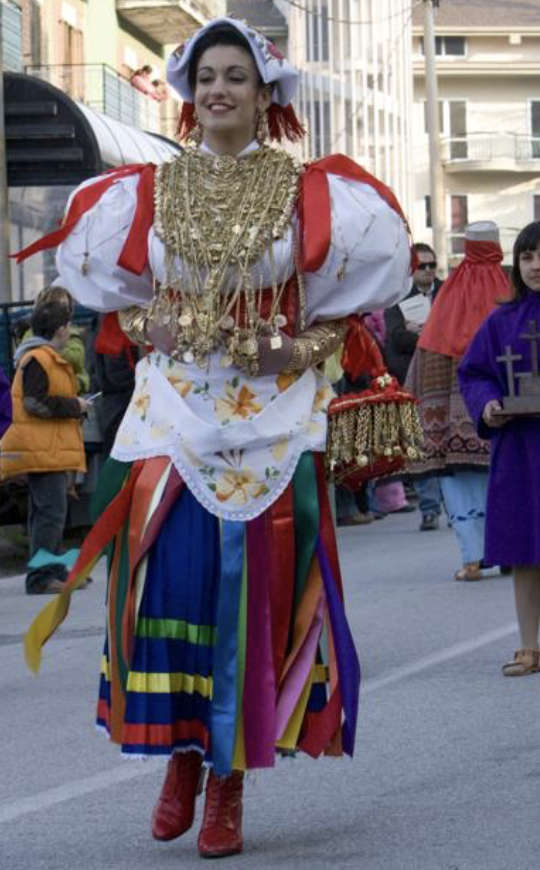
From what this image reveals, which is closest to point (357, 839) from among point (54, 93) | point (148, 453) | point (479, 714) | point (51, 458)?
point (148, 453)

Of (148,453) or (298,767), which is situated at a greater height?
(148,453)

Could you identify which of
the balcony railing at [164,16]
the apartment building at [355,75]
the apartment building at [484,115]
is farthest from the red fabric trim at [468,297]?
the apartment building at [484,115]

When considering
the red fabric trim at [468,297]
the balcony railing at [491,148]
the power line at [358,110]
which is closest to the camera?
the red fabric trim at [468,297]

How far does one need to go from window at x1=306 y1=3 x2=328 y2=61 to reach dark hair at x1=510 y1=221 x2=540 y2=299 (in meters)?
59.6

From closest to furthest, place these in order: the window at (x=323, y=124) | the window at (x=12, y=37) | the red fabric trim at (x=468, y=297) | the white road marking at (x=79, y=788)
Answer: the white road marking at (x=79, y=788)
the red fabric trim at (x=468, y=297)
the window at (x=12, y=37)
the window at (x=323, y=124)

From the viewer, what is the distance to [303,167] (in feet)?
20.7

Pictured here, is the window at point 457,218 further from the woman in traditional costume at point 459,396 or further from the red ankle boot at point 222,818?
the red ankle boot at point 222,818

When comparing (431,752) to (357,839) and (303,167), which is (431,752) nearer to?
(357,839)

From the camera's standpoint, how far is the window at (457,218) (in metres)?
85.8

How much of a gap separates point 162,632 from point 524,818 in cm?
107

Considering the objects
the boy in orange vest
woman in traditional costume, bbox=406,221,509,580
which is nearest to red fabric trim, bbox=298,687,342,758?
woman in traditional costume, bbox=406,221,509,580

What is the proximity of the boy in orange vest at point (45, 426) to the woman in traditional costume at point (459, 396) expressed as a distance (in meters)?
1.99

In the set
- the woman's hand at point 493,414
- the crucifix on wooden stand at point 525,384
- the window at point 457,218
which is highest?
the window at point 457,218

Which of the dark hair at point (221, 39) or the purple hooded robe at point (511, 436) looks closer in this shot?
the dark hair at point (221, 39)
